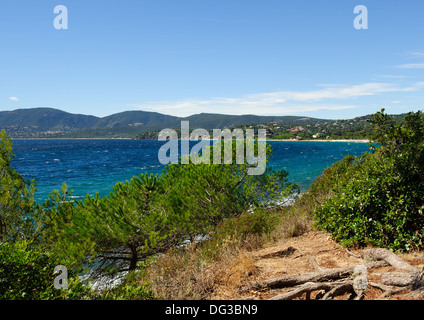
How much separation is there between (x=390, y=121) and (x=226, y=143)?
7255 millimetres

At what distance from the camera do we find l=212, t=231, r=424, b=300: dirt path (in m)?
4.88

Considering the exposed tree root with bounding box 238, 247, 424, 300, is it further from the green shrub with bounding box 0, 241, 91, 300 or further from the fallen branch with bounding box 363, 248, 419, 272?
the green shrub with bounding box 0, 241, 91, 300

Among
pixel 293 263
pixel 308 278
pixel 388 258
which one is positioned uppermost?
pixel 388 258

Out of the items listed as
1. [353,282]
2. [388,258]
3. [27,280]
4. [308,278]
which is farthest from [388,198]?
[27,280]

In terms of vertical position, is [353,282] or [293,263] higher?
[353,282]

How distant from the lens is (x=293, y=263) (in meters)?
6.20

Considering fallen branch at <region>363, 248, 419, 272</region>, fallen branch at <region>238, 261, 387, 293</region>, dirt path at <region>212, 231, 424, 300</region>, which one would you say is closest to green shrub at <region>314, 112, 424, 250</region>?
dirt path at <region>212, 231, 424, 300</region>

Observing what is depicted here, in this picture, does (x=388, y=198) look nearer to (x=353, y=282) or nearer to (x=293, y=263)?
(x=293, y=263)

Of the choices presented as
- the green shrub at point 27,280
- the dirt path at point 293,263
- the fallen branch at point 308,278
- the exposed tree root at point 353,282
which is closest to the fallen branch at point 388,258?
the exposed tree root at point 353,282

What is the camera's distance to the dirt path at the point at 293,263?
4.88 m

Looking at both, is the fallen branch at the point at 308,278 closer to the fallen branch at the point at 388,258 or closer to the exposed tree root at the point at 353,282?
the exposed tree root at the point at 353,282

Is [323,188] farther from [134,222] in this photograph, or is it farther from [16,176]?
[16,176]
